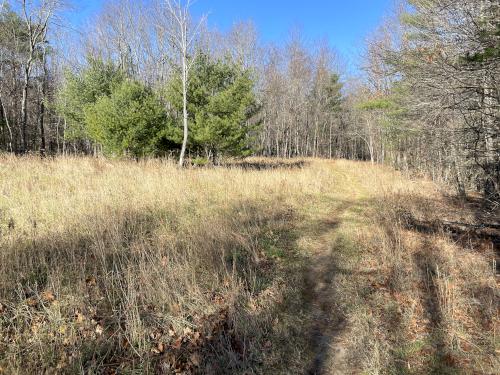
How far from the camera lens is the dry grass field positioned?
281 cm

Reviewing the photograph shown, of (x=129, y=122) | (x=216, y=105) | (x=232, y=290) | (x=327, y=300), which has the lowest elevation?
(x=327, y=300)

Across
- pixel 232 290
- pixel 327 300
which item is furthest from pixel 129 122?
pixel 327 300

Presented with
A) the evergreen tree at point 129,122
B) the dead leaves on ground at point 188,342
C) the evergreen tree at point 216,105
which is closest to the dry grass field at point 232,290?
the dead leaves on ground at point 188,342

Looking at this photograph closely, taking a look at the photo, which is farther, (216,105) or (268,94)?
(268,94)

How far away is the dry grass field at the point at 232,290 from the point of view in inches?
111

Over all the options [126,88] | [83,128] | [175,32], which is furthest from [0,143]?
[175,32]

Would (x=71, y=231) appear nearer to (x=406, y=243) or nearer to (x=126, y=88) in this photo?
(x=406, y=243)

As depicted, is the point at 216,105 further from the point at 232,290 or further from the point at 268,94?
the point at 268,94

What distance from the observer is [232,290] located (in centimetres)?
364

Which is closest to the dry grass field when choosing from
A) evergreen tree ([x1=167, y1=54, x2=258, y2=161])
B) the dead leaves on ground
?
the dead leaves on ground

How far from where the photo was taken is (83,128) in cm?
1827

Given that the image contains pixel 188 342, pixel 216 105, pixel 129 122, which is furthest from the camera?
pixel 216 105

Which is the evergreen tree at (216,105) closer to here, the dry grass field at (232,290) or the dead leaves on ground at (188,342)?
the dry grass field at (232,290)

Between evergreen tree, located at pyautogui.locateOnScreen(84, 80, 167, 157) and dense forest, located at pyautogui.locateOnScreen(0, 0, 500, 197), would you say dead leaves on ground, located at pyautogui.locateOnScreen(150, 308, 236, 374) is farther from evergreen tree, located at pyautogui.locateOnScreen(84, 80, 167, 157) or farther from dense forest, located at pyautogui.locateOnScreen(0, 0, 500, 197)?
evergreen tree, located at pyautogui.locateOnScreen(84, 80, 167, 157)
